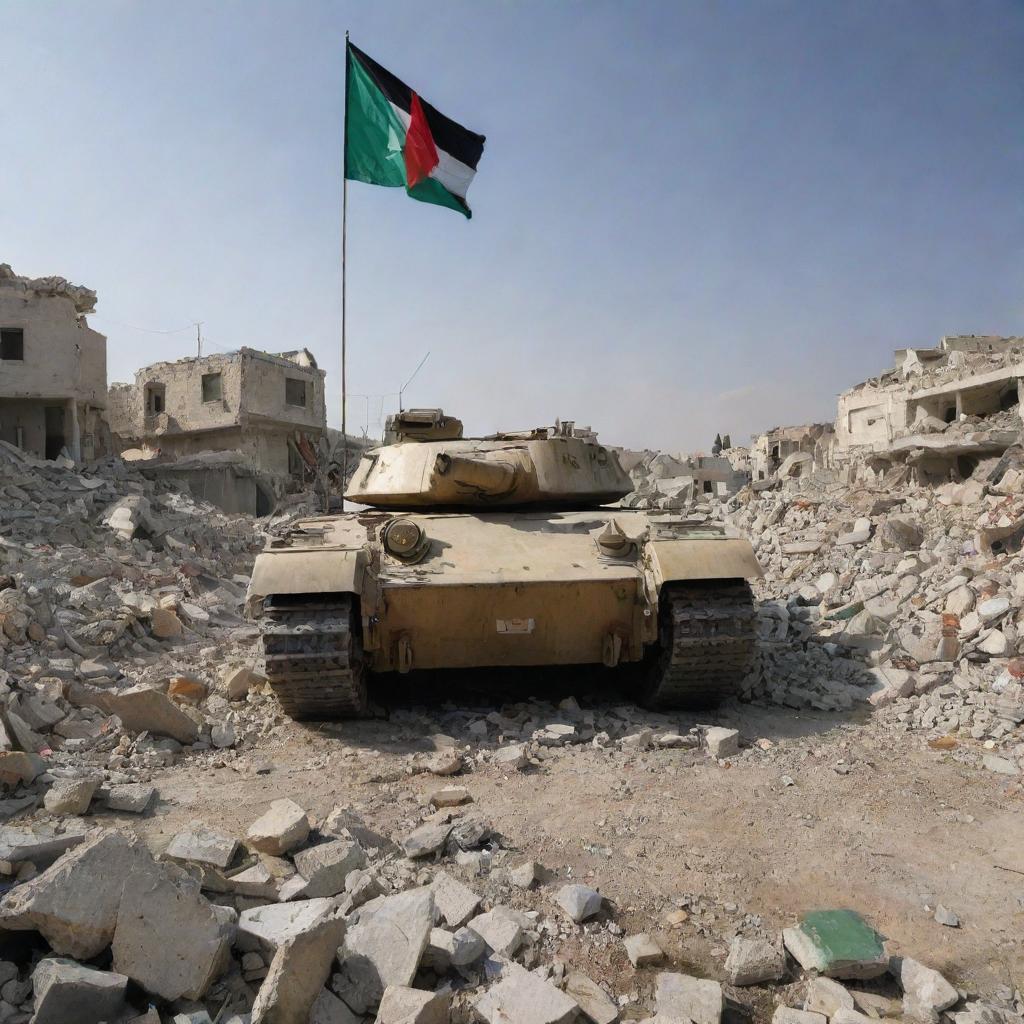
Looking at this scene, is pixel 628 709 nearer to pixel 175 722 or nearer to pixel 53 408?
pixel 175 722

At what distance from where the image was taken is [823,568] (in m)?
10.1

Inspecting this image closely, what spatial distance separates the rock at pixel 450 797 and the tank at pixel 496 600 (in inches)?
48.8

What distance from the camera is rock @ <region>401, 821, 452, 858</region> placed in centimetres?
343

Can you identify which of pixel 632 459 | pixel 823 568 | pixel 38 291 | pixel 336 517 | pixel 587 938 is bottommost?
pixel 587 938

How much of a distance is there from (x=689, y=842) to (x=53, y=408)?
19870mm

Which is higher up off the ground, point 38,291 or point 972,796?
point 38,291

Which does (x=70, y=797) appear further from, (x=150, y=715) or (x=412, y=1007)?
(x=412, y=1007)

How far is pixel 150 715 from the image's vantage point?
5.03 metres

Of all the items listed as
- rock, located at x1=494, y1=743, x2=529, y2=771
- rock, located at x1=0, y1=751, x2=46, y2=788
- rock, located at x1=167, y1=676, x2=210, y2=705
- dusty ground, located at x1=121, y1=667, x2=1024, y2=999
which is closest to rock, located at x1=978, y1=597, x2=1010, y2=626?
dusty ground, located at x1=121, y1=667, x2=1024, y2=999

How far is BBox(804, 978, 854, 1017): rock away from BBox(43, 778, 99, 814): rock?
3142mm

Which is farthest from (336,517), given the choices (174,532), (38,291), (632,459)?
(632,459)

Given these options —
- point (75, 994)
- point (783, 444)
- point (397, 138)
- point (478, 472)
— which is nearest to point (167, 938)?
point (75, 994)

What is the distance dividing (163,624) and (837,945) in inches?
272

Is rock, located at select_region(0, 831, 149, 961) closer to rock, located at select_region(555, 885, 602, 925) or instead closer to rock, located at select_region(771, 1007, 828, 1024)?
rock, located at select_region(555, 885, 602, 925)
